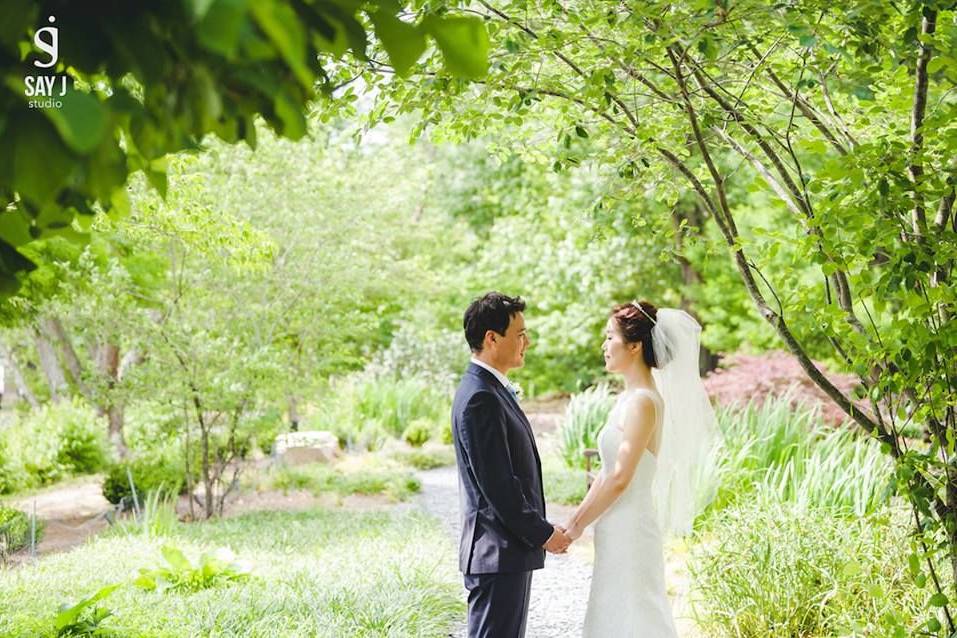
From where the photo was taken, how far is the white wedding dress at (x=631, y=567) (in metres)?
4.16

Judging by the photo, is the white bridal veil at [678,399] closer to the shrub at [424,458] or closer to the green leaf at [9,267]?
the green leaf at [9,267]

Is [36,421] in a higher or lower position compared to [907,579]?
higher

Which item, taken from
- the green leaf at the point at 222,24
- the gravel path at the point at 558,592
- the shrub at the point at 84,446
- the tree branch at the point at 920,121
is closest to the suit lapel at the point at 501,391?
the tree branch at the point at 920,121

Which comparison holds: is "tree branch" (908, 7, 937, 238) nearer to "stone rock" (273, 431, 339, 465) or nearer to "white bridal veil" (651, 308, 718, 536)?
"white bridal veil" (651, 308, 718, 536)

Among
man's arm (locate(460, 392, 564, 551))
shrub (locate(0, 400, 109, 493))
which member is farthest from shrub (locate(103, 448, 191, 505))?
man's arm (locate(460, 392, 564, 551))

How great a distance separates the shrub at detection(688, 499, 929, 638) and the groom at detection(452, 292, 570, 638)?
5.46ft

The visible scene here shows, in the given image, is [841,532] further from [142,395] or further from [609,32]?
[142,395]

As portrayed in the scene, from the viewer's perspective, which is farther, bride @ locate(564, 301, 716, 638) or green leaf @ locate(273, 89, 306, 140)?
bride @ locate(564, 301, 716, 638)

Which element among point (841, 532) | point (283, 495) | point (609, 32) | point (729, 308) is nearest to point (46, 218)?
point (609, 32)

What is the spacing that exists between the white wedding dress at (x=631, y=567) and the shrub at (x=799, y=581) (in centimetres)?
87

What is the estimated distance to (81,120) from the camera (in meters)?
0.75

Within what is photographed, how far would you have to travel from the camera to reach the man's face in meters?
3.75

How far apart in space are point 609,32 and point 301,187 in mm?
9993

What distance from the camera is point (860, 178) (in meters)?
2.82
